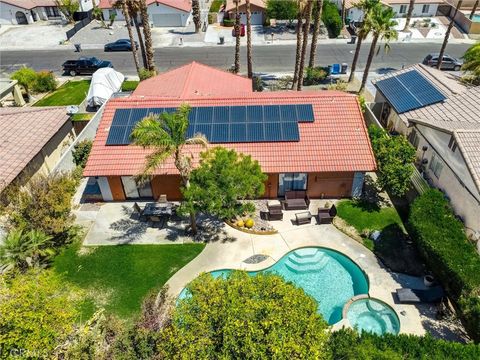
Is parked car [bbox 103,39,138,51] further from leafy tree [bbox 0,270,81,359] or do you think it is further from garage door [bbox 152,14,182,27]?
leafy tree [bbox 0,270,81,359]

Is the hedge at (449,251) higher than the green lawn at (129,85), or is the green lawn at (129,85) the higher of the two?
the hedge at (449,251)

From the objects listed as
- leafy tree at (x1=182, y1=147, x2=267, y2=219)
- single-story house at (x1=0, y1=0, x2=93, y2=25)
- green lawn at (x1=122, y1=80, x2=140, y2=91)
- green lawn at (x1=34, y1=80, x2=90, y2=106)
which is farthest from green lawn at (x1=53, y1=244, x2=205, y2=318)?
single-story house at (x1=0, y1=0, x2=93, y2=25)

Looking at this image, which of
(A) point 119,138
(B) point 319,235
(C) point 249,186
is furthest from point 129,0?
(B) point 319,235

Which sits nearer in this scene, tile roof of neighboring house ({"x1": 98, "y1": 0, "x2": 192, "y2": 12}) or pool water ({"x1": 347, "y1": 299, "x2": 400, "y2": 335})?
pool water ({"x1": 347, "y1": 299, "x2": 400, "y2": 335})

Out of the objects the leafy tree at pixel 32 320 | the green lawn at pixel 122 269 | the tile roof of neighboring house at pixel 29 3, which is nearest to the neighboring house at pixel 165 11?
the tile roof of neighboring house at pixel 29 3

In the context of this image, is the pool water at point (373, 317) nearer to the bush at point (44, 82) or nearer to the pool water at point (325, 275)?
the pool water at point (325, 275)
